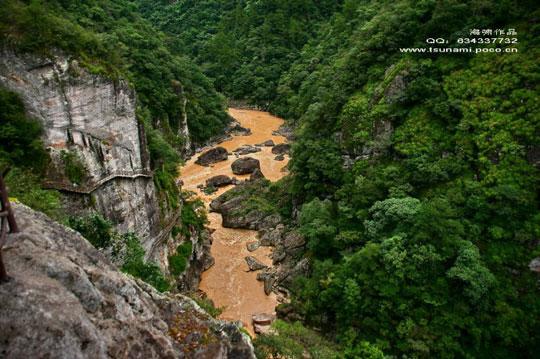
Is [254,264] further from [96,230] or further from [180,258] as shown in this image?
[96,230]

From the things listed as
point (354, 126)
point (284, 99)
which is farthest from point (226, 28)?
point (354, 126)

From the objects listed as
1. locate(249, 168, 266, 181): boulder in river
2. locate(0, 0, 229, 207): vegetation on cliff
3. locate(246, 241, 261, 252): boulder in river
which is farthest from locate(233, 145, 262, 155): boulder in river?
locate(246, 241, 261, 252): boulder in river

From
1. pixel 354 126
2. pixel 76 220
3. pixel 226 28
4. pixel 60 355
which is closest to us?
pixel 60 355

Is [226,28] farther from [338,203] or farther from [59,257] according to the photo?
[59,257]

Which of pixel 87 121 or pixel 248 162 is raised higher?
pixel 87 121

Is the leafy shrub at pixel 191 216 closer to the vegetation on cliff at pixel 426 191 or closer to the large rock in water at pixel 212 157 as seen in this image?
the vegetation on cliff at pixel 426 191

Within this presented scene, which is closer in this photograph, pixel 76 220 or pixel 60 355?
pixel 60 355
